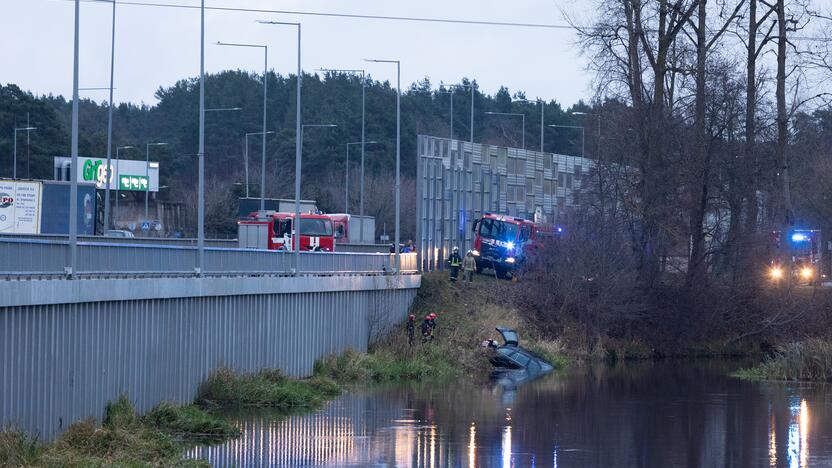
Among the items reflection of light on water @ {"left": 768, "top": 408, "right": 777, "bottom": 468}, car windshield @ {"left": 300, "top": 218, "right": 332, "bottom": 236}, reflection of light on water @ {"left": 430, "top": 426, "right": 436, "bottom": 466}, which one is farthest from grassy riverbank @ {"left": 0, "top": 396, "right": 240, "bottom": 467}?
car windshield @ {"left": 300, "top": 218, "right": 332, "bottom": 236}

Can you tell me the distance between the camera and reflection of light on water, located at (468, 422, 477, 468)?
827 inches

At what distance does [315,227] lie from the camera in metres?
54.2

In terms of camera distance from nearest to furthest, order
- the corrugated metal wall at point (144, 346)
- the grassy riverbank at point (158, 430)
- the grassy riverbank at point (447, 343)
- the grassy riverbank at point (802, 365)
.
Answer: the grassy riverbank at point (158, 430)
the corrugated metal wall at point (144, 346)
the grassy riverbank at point (447, 343)
the grassy riverbank at point (802, 365)

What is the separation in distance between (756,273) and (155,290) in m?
35.5

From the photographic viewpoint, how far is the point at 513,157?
6662cm

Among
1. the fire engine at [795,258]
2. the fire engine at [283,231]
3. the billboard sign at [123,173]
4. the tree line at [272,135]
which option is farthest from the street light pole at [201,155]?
the billboard sign at [123,173]

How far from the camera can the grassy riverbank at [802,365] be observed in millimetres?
39438

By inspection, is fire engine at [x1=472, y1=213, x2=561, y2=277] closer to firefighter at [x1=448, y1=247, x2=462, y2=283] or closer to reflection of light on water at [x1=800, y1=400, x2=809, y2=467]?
firefighter at [x1=448, y1=247, x2=462, y2=283]

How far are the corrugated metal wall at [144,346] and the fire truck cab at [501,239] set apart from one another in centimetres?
1861

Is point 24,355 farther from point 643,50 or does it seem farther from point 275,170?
point 275,170

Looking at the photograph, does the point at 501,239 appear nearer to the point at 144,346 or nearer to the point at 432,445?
the point at 432,445

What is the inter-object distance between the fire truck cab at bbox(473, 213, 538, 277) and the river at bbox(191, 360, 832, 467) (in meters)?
18.2

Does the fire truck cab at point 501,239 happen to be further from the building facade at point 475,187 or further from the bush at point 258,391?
the bush at point 258,391

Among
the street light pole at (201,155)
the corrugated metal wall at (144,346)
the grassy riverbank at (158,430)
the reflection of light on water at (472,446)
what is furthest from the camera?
the street light pole at (201,155)
